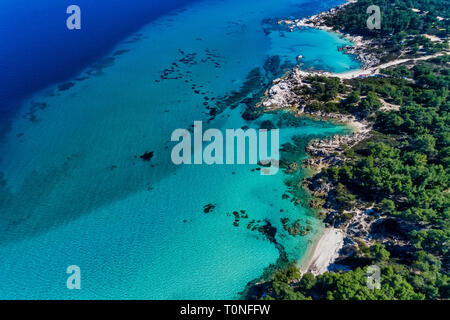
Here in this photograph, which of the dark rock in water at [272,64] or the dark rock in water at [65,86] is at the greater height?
the dark rock in water at [272,64]

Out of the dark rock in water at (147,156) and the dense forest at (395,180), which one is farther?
the dark rock in water at (147,156)

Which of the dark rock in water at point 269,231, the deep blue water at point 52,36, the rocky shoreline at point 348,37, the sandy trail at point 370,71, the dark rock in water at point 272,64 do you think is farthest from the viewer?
the rocky shoreline at point 348,37

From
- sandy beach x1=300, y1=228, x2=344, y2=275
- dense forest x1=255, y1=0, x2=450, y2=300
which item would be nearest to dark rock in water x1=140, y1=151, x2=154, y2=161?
dense forest x1=255, y1=0, x2=450, y2=300


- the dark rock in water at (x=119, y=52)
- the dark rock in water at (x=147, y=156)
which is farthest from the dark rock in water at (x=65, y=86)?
the dark rock in water at (x=147, y=156)

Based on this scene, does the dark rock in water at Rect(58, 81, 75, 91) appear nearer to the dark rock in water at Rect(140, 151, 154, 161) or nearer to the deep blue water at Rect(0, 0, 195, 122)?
the deep blue water at Rect(0, 0, 195, 122)

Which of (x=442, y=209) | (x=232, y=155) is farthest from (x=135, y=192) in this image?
(x=442, y=209)

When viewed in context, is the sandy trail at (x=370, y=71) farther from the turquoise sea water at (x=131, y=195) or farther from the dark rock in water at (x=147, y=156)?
the dark rock in water at (x=147, y=156)

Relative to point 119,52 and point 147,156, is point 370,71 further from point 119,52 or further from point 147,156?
point 119,52
